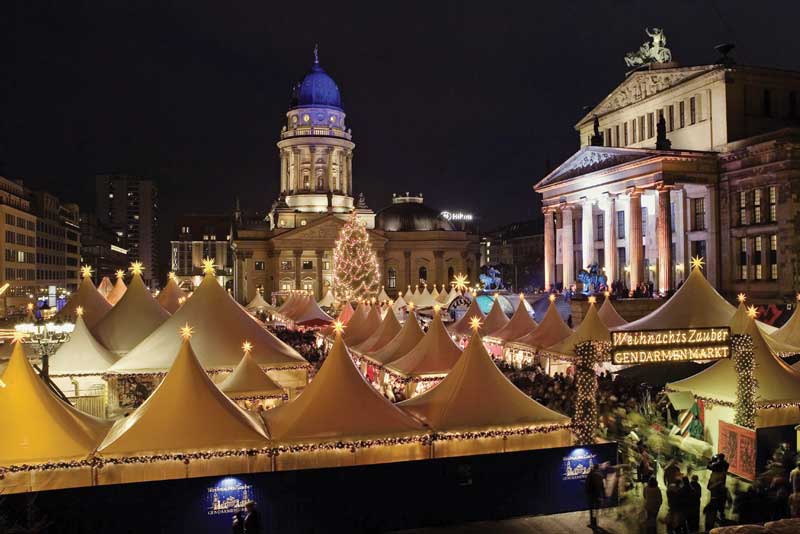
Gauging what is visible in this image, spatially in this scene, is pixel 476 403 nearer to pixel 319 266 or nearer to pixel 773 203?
pixel 773 203

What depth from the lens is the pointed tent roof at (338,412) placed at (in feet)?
43.2

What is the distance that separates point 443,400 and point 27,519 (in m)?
7.51

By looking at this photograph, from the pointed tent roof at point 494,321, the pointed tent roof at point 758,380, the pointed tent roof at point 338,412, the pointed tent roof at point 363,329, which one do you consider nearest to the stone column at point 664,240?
the pointed tent roof at point 494,321

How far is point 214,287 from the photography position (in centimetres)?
2361

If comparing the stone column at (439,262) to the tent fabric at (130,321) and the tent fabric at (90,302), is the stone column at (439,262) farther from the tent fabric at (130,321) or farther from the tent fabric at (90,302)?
the tent fabric at (130,321)

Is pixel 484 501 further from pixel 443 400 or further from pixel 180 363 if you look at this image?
pixel 180 363

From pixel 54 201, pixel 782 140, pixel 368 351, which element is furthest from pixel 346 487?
pixel 54 201

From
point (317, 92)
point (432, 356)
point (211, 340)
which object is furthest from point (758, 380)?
point (317, 92)

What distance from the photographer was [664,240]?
1791 inches

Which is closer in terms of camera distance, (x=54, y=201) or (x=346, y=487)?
(x=346, y=487)

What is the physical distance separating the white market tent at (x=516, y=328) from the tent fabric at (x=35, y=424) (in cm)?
2013

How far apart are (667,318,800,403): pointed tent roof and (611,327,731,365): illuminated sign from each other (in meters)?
1.43

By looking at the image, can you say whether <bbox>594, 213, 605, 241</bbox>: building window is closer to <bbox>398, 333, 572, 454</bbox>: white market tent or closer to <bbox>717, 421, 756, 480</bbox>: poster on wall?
<bbox>717, 421, 756, 480</bbox>: poster on wall

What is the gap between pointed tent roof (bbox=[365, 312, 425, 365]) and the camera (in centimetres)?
2534
